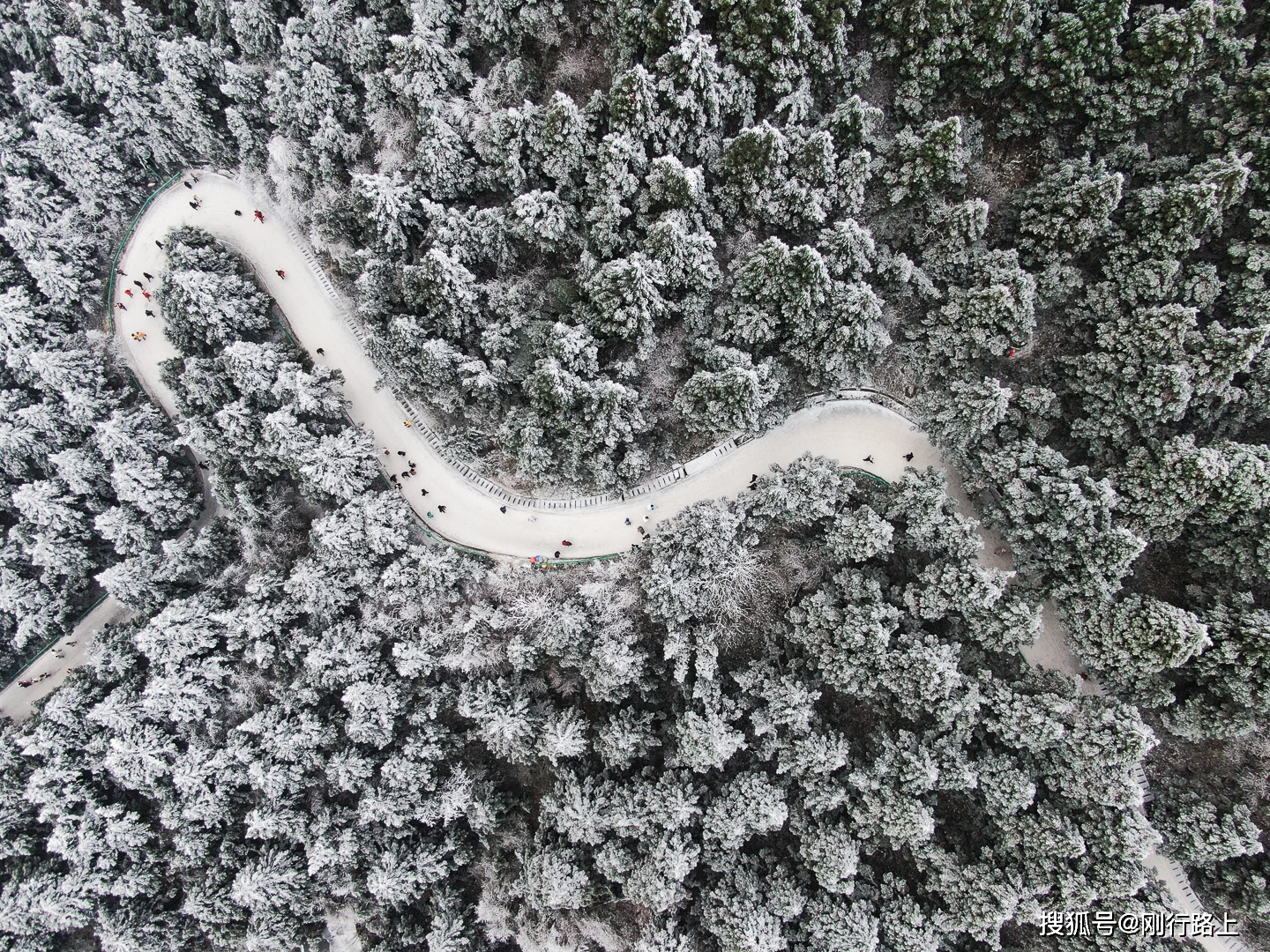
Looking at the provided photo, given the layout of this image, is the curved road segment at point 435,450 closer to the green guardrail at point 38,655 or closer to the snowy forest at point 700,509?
the green guardrail at point 38,655

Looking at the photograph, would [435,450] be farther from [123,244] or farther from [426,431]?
[123,244]

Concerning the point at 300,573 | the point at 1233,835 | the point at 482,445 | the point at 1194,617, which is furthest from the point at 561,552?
the point at 1233,835

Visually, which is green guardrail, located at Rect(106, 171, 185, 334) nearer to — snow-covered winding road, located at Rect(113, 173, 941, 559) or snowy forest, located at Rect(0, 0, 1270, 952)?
snow-covered winding road, located at Rect(113, 173, 941, 559)

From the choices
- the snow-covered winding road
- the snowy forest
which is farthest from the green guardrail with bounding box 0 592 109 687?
the snow-covered winding road

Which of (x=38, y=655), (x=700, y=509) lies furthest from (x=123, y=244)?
(x=700, y=509)

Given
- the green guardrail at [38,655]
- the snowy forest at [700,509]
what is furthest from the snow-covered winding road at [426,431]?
the green guardrail at [38,655]
